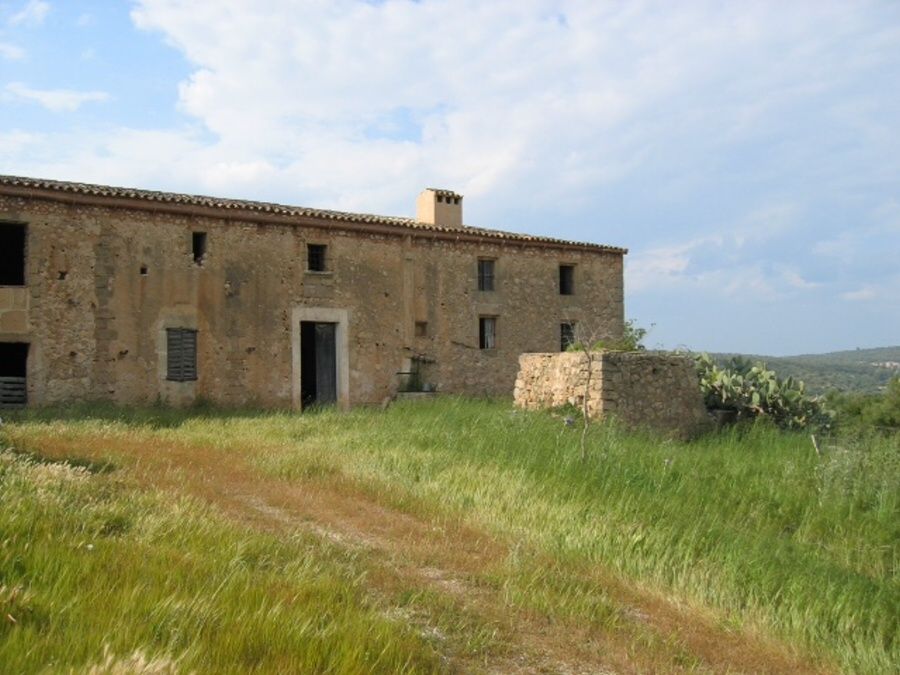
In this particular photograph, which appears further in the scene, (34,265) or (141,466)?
(34,265)

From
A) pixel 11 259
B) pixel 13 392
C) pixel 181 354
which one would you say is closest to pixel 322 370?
pixel 181 354

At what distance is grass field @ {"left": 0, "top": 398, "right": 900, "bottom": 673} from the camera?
3.56 m

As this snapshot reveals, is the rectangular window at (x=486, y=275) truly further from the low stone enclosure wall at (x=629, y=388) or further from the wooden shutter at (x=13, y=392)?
the wooden shutter at (x=13, y=392)

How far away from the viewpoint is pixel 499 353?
20.8 meters

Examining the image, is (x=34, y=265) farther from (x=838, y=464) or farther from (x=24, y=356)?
(x=838, y=464)

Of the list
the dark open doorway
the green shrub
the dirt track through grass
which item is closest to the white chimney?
the dark open doorway

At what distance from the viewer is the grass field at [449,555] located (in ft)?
11.7

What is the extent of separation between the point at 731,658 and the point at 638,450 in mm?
5440

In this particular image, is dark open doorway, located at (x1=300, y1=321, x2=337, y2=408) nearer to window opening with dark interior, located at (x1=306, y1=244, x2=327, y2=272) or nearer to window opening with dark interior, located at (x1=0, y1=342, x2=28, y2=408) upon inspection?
window opening with dark interior, located at (x1=306, y1=244, x2=327, y2=272)

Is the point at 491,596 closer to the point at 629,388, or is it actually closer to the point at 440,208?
the point at 629,388

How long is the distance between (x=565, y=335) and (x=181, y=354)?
10707 millimetres

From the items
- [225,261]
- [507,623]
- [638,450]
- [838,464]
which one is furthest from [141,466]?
[225,261]

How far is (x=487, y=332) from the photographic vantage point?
20.9 m

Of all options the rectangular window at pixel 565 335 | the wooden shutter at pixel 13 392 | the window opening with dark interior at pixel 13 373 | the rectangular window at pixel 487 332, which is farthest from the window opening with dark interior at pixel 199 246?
the rectangular window at pixel 565 335
